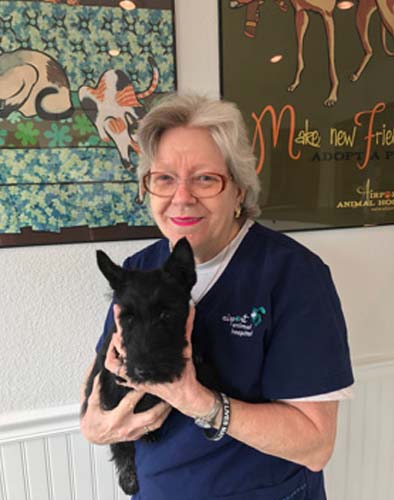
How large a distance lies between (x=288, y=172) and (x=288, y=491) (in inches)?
41.0

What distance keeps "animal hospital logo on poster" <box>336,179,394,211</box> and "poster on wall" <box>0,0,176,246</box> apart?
828mm

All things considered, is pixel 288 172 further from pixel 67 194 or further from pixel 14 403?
pixel 14 403

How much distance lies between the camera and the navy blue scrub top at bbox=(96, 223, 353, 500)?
2.80ft

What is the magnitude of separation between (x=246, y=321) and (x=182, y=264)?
0.22m

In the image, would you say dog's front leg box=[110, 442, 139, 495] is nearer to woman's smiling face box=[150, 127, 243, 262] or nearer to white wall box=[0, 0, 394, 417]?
white wall box=[0, 0, 394, 417]

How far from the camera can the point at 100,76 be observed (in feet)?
4.14

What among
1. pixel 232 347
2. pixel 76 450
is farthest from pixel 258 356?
pixel 76 450

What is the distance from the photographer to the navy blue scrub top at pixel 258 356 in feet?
2.80

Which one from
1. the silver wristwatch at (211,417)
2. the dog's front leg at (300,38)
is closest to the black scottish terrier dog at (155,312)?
the silver wristwatch at (211,417)

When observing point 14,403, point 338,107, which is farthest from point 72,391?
point 338,107

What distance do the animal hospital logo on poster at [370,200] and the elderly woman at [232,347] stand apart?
2.25 ft

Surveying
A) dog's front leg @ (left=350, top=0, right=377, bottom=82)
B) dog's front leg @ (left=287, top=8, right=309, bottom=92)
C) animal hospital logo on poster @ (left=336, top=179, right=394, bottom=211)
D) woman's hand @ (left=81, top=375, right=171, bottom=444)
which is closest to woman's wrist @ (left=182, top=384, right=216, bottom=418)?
woman's hand @ (left=81, top=375, right=171, bottom=444)

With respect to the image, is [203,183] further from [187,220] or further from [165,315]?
[165,315]

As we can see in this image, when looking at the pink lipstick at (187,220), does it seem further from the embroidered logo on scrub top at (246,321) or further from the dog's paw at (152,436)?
the dog's paw at (152,436)
